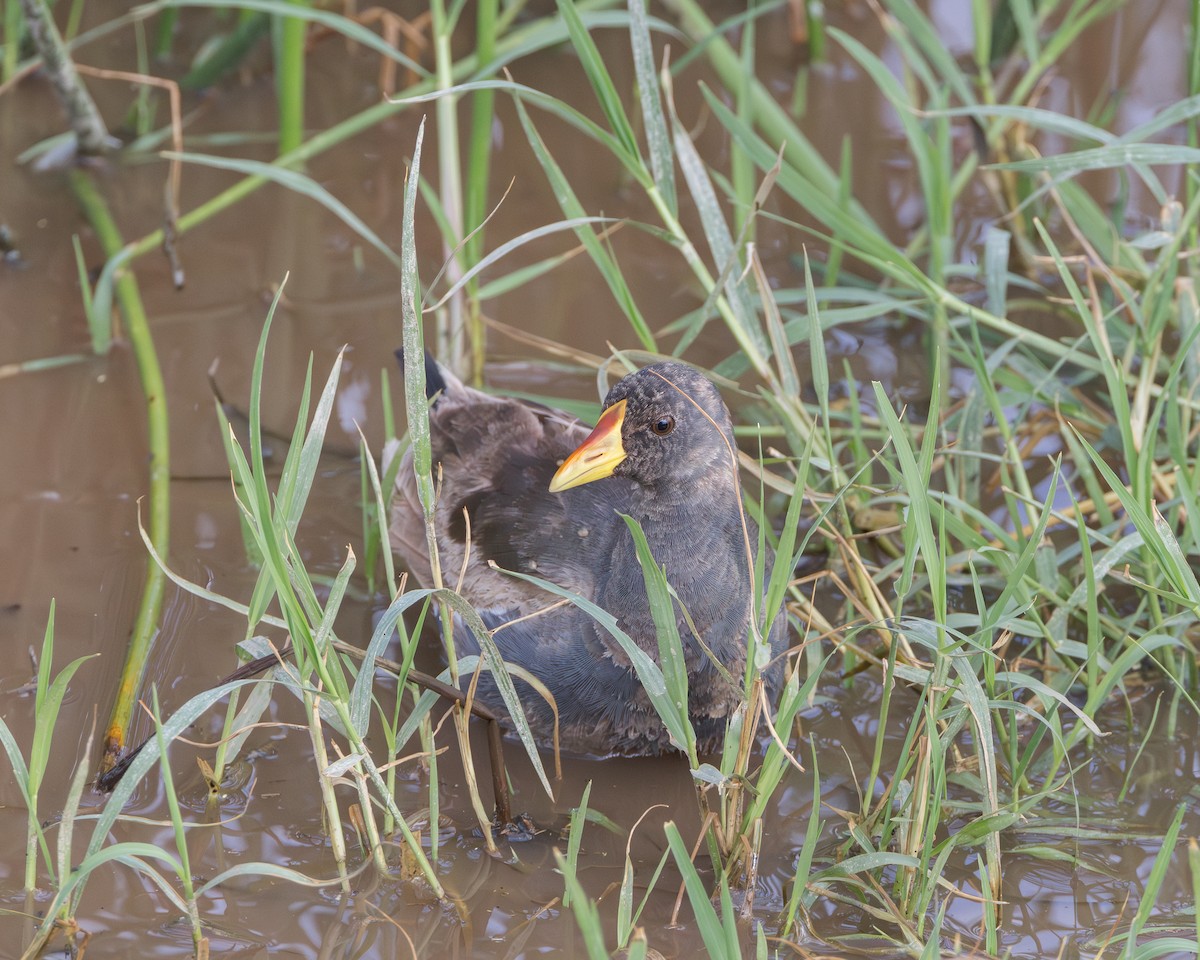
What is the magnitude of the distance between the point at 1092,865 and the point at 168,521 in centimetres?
188

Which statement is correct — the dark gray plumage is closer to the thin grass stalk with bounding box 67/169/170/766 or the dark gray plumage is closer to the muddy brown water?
the muddy brown water

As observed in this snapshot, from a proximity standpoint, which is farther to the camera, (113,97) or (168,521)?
(113,97)

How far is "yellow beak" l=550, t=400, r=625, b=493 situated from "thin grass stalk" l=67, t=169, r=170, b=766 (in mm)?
819

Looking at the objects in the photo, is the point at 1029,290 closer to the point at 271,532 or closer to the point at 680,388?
the point at 680,388

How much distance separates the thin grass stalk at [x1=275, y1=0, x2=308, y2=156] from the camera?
10.8 ft

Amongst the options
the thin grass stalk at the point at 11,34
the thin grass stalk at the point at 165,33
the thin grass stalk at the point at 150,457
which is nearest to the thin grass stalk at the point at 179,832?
the thin grass stalk at the point at 150,457

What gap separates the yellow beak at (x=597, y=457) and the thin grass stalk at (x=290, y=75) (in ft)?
5.22

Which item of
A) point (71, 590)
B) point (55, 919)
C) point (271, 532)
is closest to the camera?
point (271, 532)

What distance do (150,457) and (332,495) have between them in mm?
399

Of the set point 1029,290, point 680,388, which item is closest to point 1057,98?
point 1029,290

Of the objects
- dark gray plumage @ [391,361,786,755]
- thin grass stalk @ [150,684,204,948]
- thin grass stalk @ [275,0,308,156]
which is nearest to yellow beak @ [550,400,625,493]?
dark gray plumage @ [391,361,786,755]

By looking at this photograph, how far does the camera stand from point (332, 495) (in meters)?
2.95

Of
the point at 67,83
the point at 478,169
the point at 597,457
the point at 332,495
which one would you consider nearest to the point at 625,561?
the point at 597,457

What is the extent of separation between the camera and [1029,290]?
346 cm
